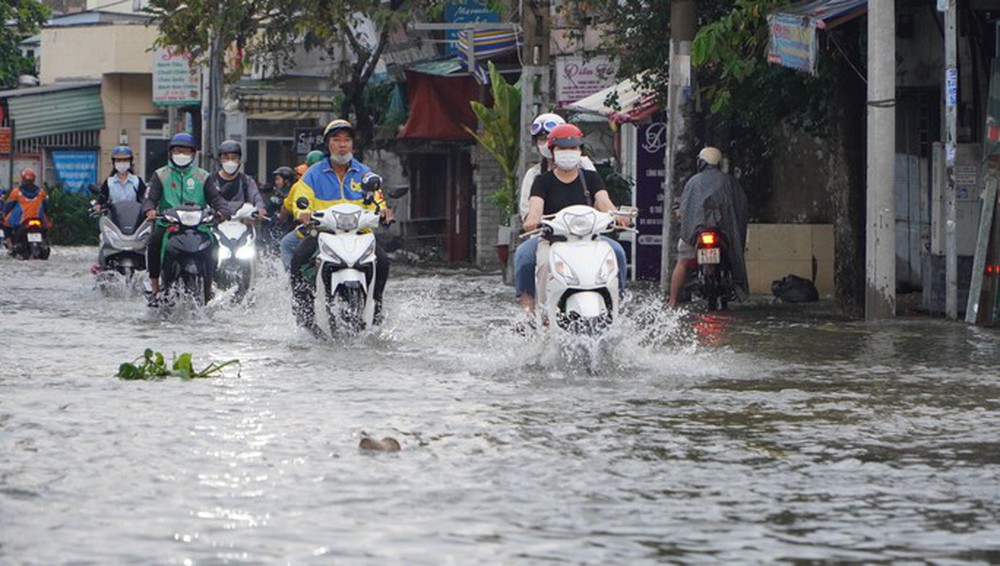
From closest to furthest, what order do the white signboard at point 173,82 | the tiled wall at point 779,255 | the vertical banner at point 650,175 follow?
the tiled wall at point 779,255, the vertical banner at point 650,175, the white signboard at point 173,82

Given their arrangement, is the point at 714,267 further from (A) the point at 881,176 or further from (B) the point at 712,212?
(A) the point at 881,176

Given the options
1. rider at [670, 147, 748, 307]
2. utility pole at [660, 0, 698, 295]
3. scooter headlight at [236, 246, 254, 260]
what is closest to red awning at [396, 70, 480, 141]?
utility pole at [660, 0, 698, 295]

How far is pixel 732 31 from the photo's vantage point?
20.2 m

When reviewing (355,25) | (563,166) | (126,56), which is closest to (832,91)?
(563,166)

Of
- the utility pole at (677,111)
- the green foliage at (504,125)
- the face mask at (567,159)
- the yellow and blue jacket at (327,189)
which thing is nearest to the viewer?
the face mask at (567,159)

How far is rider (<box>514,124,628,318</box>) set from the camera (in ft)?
45.7

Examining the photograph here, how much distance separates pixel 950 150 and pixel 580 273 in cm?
592

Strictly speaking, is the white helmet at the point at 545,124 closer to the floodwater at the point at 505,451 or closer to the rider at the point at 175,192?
the floodwater at the point at 505,451

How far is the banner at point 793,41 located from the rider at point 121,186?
8233 mm

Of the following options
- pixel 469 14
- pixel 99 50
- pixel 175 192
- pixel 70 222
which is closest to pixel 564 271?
pixel 175 192

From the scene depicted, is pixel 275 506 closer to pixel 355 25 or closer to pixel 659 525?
pixel 659 525

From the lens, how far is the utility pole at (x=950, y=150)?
17.4 metres

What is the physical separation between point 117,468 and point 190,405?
250cm

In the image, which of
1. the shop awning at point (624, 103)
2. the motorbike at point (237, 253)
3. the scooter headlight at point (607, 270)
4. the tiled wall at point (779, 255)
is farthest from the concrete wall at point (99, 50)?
the scooter headlight at point (607, 270)
